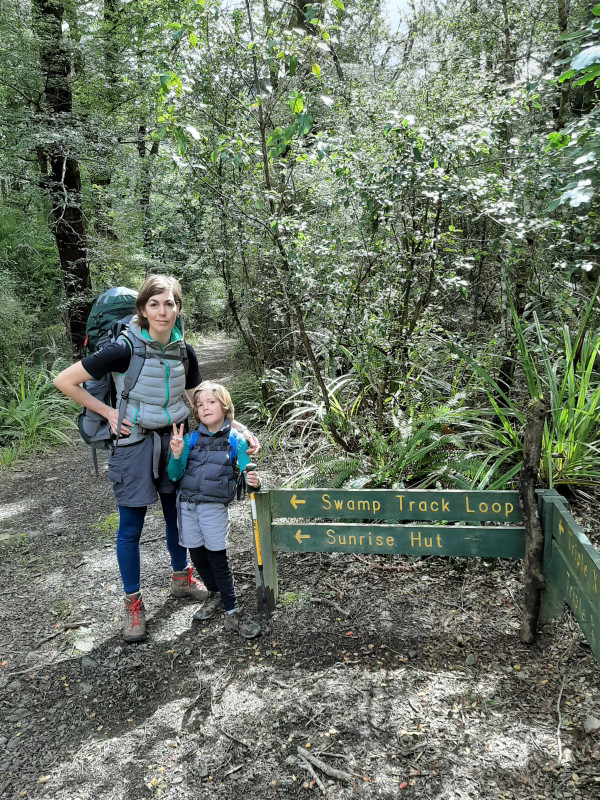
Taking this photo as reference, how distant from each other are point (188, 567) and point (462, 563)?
1802mm

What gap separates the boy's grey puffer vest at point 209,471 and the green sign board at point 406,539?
37 cm

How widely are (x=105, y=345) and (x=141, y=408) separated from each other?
380 millimetres

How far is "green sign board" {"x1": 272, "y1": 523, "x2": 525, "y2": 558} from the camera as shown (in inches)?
109

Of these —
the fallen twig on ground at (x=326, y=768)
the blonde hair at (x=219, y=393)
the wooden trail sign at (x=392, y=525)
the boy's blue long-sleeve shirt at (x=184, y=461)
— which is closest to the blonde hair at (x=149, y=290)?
the blonde hair at (x=219, y=393)

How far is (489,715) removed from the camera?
7.75ft

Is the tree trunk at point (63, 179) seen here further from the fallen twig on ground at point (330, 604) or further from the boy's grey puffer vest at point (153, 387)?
the fallen twig on ground at point (330, 604)

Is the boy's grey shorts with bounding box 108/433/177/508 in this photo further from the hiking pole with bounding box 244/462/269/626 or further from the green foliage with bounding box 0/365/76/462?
the green foliage with bounding box 0/365/76/462

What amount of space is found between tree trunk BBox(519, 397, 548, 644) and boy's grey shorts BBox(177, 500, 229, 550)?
1550 millimetres

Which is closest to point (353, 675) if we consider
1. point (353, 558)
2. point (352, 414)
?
point (353, 558)

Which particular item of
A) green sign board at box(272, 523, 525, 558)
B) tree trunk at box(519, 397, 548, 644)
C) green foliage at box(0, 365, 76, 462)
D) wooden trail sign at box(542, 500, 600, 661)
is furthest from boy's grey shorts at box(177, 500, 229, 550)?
green foliage at box(0, 365, 76, 462)

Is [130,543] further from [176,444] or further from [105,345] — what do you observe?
[105,345]

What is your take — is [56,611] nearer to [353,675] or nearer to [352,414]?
[353,675]

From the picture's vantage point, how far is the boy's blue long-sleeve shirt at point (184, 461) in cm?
301

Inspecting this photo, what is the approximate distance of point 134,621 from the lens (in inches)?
124
